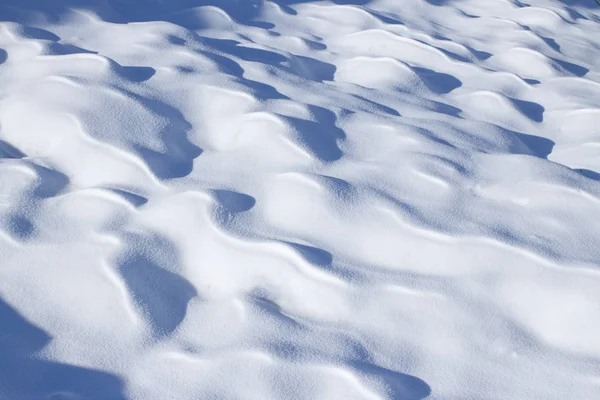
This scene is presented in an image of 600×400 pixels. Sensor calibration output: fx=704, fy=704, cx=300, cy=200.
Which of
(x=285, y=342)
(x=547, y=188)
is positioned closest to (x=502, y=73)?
(x=547, y=188)

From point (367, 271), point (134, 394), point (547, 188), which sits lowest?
point (134, 394)

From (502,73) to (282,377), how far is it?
151 cm

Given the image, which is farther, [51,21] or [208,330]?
[51,21]

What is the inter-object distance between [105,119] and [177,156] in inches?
8.1

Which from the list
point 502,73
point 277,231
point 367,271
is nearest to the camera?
point 367,271

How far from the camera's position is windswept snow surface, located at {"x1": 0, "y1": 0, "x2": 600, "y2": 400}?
43.2 inches

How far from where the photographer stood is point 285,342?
1130 mm

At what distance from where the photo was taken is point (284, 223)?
4.62 ft

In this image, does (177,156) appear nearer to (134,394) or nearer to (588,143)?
(134,394)

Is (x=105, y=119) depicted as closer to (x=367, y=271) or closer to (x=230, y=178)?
(x=230, y=178)

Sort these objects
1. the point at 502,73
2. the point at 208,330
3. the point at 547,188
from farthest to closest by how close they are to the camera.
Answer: the point at 502,73 → the point at 547,188 → the point at 208,330

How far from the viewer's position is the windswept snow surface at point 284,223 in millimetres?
1098

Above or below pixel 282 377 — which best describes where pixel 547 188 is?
above

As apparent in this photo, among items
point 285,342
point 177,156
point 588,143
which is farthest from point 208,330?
point 588,143
